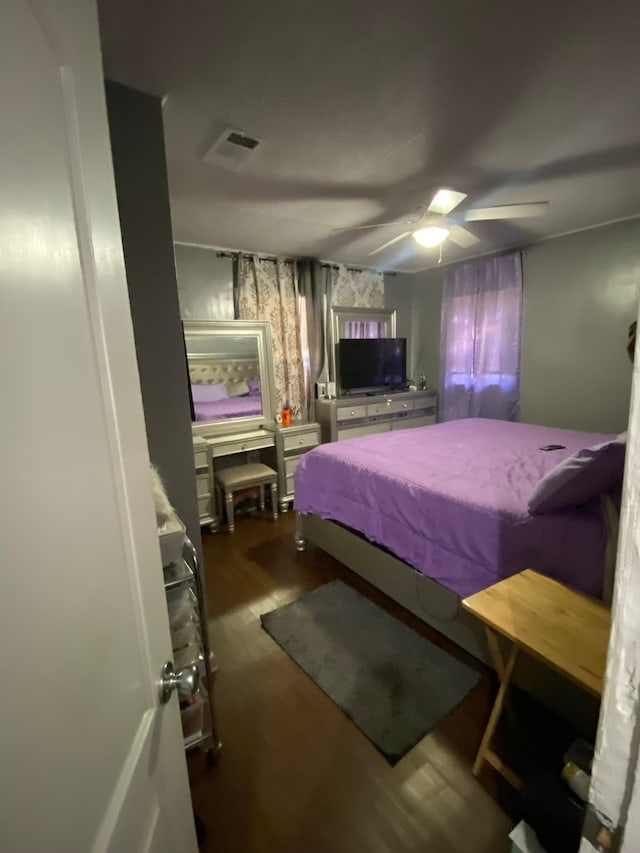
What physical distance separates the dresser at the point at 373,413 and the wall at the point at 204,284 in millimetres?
1362

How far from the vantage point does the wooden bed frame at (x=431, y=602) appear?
53.3 inches

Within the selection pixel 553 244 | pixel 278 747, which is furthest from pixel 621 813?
pixel 553 244

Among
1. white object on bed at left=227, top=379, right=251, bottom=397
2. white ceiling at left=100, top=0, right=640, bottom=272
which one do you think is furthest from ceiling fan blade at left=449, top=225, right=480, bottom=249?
white object on bed at left=227, top=379, right=251, bottom=397

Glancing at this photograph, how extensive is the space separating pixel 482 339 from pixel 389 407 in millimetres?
1270

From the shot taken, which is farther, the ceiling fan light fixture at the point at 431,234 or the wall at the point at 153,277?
the ceiling fan light fixture at the point at 431,234

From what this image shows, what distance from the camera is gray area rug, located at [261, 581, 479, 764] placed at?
4.89ft

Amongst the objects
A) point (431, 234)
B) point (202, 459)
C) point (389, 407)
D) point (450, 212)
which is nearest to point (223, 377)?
point (202, 459)

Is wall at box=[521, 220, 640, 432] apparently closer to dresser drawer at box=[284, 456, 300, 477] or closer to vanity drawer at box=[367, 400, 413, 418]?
vanity drawer at box=[367, 400, 413, 418]

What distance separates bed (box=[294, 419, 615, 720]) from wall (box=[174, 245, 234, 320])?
5.69ft

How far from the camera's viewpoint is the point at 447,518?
178 cm

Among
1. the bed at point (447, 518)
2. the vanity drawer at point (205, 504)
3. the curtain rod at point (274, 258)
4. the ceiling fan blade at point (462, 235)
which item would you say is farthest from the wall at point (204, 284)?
the ceiling fan blade at point (462, 235)

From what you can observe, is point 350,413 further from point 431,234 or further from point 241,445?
point 431,234

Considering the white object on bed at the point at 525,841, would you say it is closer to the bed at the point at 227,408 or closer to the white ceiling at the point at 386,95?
the white ceiling at the point at 386,95

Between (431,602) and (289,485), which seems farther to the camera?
(289,485)
